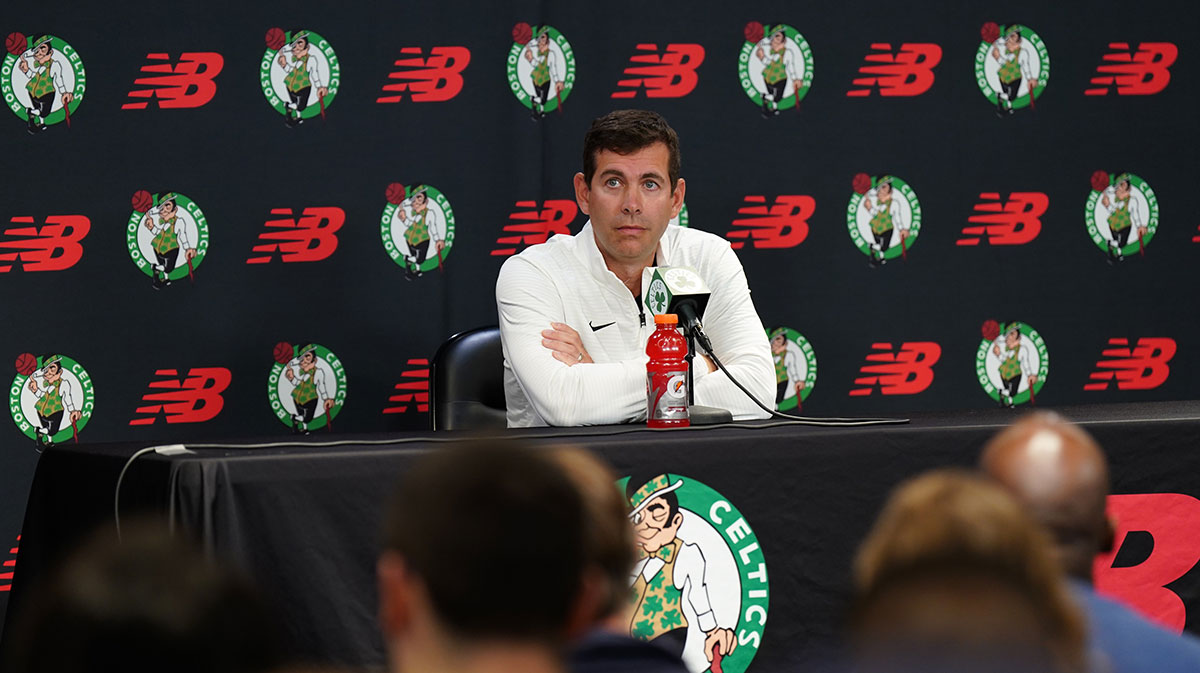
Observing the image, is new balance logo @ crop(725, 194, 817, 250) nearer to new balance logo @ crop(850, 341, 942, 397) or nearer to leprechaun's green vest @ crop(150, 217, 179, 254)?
new balance logo @ crop(850, 341, 942, 397)

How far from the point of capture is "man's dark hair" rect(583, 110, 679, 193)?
3.30m

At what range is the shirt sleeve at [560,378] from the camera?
2809mm

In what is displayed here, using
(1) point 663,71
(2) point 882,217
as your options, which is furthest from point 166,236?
(2) point 882,217

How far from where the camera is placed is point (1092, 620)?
1.02 metres

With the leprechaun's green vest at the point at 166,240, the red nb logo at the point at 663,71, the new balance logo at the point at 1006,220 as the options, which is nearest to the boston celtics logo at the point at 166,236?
the leprechaun's green vest at the point at 166,240

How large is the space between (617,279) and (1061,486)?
219 cm

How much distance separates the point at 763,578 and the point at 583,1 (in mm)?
2145

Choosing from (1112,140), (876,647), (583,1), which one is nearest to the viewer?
(876,647)

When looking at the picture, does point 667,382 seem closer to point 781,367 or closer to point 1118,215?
point 781,367

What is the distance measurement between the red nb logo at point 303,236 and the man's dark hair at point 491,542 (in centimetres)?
299

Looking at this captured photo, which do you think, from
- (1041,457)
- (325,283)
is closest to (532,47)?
(325,283)

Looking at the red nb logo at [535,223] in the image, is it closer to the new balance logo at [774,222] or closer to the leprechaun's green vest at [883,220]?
the new balance logo at [774,222]

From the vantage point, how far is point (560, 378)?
2.86 metres

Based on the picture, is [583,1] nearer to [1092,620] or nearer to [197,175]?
[197,175]
